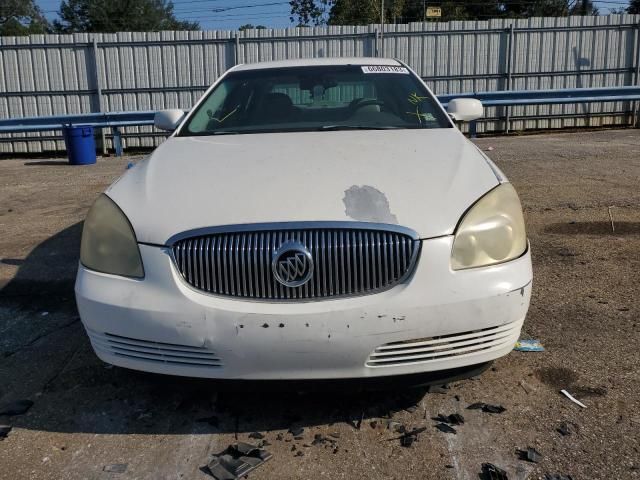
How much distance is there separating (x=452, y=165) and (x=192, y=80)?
1193 cm

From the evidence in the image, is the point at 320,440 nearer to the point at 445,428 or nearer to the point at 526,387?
the point at 445,428

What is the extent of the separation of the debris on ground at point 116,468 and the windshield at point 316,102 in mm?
2009

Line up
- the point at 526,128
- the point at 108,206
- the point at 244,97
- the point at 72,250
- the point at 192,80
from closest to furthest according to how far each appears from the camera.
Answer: the point at 108,206 → the point at 244,97 → the point at 72,250 → the point at 192,80 → the point at 526,128

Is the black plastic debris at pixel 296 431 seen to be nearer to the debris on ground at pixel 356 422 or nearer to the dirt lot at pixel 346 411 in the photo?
the dirt lot at pixel 346 411

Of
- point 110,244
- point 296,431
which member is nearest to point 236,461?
point 296,431

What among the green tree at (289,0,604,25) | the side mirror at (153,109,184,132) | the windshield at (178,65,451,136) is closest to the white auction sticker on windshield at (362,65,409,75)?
the windshield at (178,65,451,136)

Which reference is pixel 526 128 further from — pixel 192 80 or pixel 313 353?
pixel 313 353

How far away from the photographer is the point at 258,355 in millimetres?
2238

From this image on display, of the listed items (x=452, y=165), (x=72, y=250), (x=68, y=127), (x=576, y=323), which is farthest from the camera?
(x=68, y=127)

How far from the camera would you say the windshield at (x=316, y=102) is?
12.2 feet

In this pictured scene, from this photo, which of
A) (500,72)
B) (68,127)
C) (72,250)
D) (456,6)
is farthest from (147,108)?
(456,6)

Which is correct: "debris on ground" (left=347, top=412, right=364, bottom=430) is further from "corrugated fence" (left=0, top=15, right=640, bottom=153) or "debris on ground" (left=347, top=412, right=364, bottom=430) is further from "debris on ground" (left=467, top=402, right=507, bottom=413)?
"corrugated fence" (left=0, top=15, right=640, bottom=153)

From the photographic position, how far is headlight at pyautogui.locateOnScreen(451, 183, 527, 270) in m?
2.34

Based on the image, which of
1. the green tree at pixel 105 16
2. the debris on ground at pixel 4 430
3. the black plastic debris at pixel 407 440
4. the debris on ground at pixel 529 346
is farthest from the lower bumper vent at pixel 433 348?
the green tree at pixel 105 16
